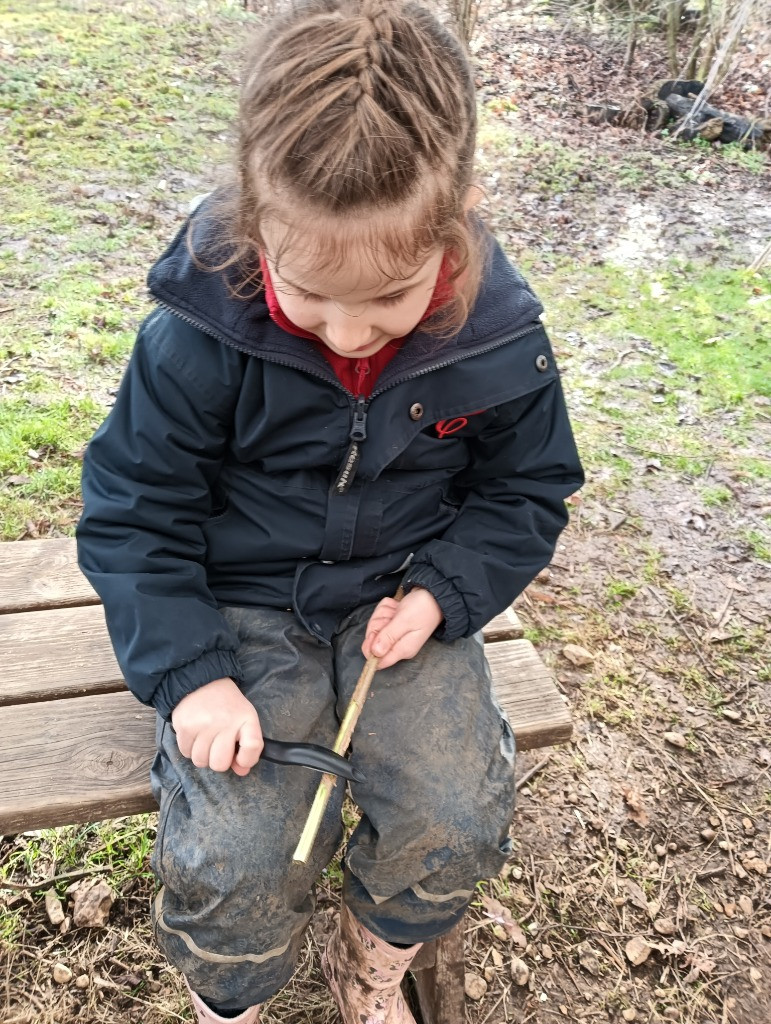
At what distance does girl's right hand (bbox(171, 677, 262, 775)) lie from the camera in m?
1.30

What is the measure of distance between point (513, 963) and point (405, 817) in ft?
2.75

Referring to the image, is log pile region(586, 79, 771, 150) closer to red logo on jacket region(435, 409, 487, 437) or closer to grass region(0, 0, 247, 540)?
grass region(0, 0, 247, 540)

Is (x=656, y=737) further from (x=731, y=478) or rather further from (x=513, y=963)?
(x=731, y=478)

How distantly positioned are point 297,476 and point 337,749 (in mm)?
501

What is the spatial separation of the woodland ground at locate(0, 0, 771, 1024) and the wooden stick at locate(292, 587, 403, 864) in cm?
78

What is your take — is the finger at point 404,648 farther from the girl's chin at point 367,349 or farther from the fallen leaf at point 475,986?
the fallen leaf at point 475,986

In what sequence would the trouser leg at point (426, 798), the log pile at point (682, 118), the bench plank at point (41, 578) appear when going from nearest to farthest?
1. the trouser leg at point (426, 798)
2. the bench plank at point (41, 578)
3. the log pile at point (682, 118)

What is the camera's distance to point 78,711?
1559mm

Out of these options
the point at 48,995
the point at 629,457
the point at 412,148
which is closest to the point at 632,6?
the point at 629,457

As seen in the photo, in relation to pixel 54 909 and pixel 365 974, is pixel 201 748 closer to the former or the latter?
pixel 365 974

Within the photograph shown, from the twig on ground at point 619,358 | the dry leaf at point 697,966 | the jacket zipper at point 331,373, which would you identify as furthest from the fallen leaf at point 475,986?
the twig on ground at point 619,358

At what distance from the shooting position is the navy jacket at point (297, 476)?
1.36 metres

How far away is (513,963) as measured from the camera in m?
1.96

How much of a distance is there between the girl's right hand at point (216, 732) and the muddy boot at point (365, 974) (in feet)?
1.63
